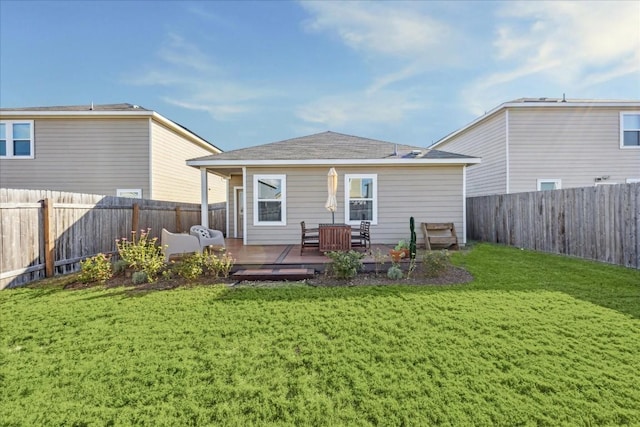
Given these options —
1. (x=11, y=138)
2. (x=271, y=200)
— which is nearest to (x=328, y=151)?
(x=271, y=200)

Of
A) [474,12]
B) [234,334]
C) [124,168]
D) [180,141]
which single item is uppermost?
[474,12]

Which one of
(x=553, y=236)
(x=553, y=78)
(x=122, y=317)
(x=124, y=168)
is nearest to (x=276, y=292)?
(x=122, y=317)

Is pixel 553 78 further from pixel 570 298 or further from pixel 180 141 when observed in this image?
pixel 180 141

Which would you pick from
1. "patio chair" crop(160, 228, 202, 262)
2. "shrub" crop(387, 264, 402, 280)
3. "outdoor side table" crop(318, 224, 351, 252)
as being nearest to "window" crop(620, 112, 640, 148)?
"outdoor side table" crop(318, 224, 351, 252)

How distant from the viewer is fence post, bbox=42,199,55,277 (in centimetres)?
641

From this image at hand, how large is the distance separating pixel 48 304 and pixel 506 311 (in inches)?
269

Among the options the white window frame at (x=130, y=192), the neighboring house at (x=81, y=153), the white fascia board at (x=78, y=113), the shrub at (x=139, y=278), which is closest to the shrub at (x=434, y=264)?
the shrub at (x=139, y=278)

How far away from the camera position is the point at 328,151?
10.6 m

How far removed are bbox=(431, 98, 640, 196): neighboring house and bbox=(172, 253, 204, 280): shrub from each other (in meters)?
12.2

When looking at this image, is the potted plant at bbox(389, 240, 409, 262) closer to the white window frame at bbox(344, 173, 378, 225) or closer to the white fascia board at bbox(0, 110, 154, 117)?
the white window frame at bbox(344, 173, 378, 225)

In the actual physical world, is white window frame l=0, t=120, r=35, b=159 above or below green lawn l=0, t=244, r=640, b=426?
above

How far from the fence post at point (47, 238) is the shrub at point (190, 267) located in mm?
2595

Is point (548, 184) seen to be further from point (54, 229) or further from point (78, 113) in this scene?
point (78, 113)

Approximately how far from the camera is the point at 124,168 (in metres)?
12.6
